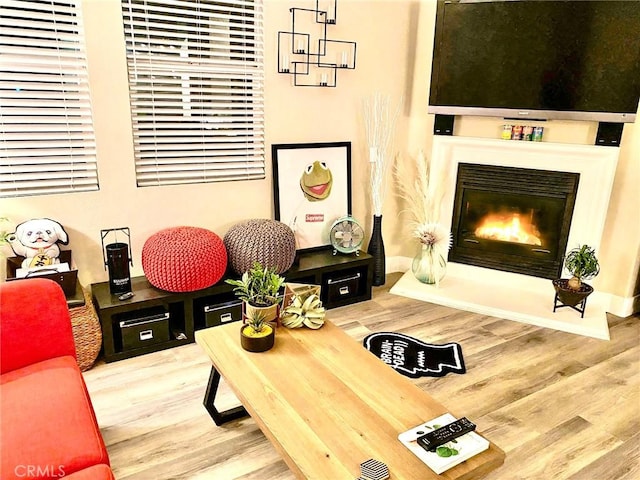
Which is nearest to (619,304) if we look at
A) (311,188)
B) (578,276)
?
(578,276)

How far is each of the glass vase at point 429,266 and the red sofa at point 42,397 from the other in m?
2.55

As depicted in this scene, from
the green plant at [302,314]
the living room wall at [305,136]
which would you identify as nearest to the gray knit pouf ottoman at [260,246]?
the living room wall at [305,136]

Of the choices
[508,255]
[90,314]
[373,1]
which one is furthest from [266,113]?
[508,255]

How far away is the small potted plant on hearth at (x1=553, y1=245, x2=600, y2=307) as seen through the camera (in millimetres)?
3148

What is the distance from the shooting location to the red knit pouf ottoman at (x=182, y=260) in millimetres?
2732

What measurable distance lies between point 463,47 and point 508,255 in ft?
5.06

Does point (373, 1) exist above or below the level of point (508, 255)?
above

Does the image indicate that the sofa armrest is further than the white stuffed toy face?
No

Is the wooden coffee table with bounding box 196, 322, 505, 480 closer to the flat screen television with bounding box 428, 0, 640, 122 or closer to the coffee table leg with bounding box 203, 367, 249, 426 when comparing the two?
the coffee table leg with bounding box 203, 367, 249, 426

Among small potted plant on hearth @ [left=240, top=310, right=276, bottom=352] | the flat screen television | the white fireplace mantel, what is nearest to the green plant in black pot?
the white fireplace mantel

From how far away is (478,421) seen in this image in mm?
2287

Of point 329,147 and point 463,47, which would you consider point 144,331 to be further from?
point 463,47

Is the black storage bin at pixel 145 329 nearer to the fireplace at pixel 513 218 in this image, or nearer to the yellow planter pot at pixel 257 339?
the yellow planter pot at pixel 257 339

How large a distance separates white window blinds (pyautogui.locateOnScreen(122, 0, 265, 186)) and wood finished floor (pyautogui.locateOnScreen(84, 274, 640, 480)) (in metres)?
1.15
